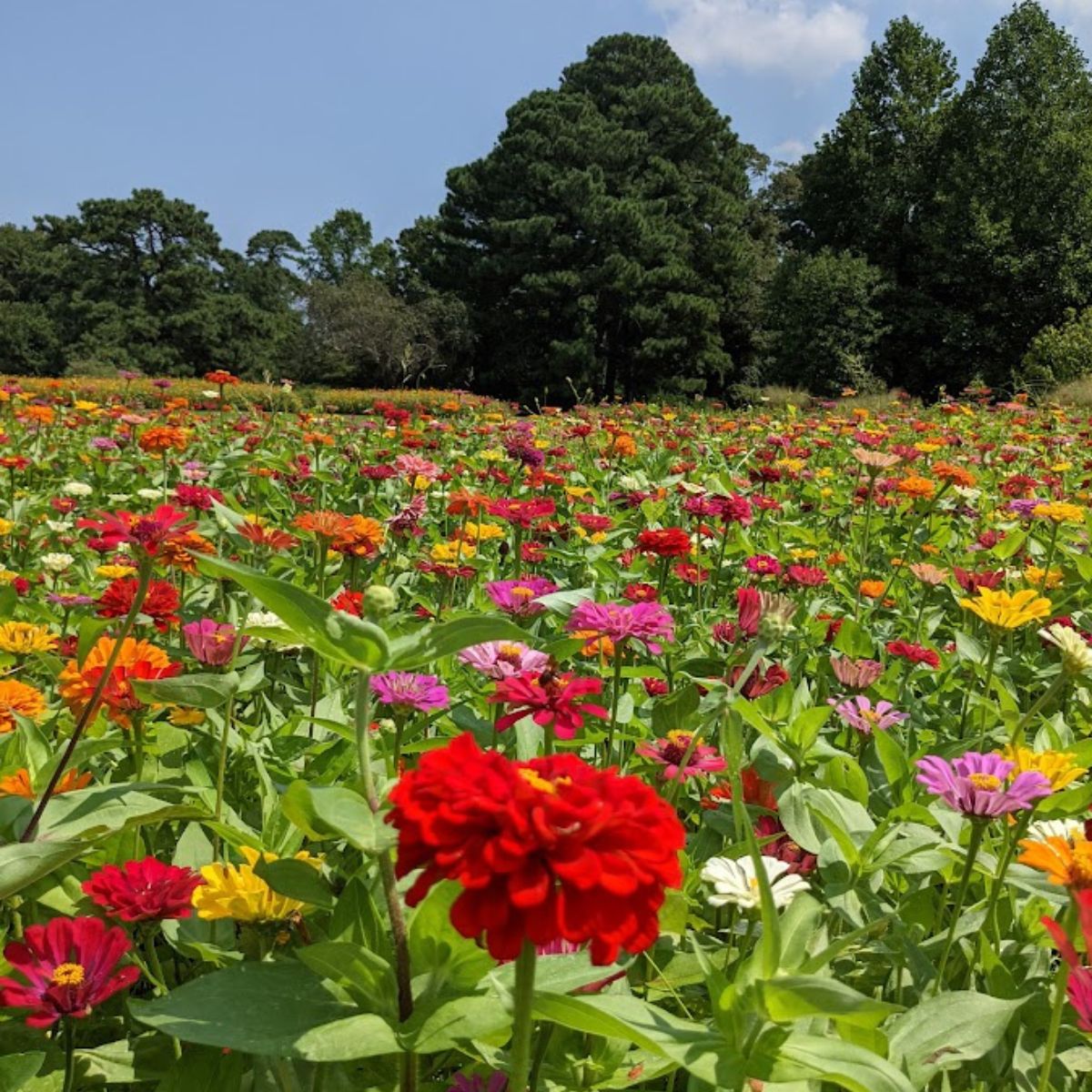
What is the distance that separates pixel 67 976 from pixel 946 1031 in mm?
706

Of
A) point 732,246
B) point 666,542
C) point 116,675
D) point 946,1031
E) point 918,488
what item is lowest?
point 946,1031

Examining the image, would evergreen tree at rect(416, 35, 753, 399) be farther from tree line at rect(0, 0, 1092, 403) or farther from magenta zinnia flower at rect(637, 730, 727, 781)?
magenta zinnia flower at rect(637, 730, 727, 781)

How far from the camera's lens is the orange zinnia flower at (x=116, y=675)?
38.6 inches

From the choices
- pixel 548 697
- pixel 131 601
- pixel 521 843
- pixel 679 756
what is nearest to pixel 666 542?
pixel 679 756

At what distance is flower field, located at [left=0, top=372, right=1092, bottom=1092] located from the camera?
521 millimetres

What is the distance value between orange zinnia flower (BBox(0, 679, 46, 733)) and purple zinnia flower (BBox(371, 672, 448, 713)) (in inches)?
15.6

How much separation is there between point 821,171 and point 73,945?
2589 centimetres

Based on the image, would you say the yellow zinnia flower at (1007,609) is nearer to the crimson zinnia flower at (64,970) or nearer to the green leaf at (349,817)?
the green leaf at (349,817)

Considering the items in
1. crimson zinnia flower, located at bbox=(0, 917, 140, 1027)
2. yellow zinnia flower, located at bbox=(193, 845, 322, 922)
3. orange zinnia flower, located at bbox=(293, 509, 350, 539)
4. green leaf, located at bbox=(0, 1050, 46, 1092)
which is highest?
orange zinnia flower, located at bbox=(293, 509, 350, 539)

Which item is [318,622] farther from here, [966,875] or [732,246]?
[732,246]

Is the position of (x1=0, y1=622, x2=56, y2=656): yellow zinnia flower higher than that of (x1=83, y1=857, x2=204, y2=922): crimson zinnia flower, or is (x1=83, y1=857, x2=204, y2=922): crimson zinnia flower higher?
(x1=0, y1=622, x2=56, y2=656): yellow zinnia flower

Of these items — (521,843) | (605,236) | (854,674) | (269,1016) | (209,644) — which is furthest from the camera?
(605,236)

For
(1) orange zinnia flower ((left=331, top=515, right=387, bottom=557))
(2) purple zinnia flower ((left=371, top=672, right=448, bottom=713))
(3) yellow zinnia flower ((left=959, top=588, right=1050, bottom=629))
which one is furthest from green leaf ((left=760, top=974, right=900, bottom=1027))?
(1) orange zinnia flower ((left=331, top=515, right=387, bottom=557))

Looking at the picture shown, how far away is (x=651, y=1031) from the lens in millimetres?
544
